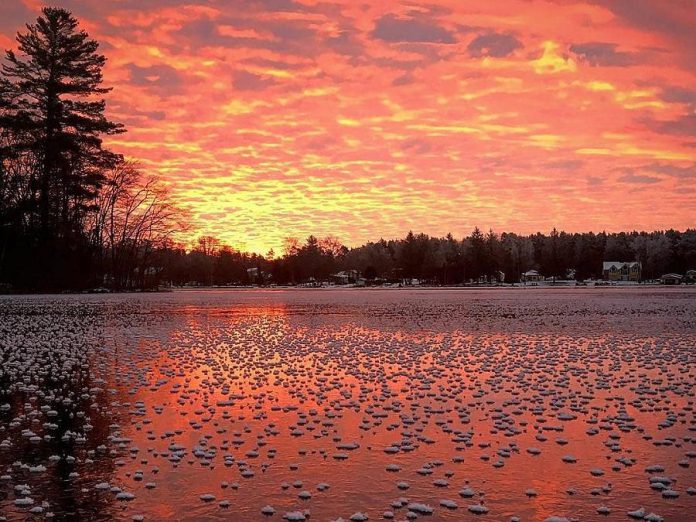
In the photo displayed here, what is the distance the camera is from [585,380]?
50.4 feet

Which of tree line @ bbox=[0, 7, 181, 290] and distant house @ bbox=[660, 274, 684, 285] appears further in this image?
distant house @ bbox=[660, 274, 684, 285]

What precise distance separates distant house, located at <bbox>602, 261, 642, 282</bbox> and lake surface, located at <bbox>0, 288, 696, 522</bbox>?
604ft

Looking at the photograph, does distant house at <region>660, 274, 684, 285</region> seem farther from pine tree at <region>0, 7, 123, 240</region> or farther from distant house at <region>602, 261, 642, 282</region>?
pine tree at <region>0, 7, 123, 240</region>

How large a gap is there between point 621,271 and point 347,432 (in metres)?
203

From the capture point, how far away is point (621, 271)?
19562cm

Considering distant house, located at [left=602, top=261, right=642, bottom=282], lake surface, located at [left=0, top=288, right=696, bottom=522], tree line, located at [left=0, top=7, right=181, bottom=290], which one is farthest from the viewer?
distant house, located at [left=602, top=261, right=642, bottom=282]

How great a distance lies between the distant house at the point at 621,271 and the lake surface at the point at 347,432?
18412cm

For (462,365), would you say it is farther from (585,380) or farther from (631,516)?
(631,516)

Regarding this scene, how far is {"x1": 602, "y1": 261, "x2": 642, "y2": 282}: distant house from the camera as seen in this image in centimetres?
19288

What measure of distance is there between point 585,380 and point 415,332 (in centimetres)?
1289

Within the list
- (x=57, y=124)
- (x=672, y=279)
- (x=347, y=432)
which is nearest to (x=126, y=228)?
(x=57, y=124)

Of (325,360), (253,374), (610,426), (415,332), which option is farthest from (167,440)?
(415,332)

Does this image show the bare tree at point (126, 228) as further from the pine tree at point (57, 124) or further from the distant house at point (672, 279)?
the distant house at point (672, 279)

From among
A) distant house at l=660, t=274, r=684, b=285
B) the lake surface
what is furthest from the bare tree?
distant house at l=660, t=274, r=684, b=285
